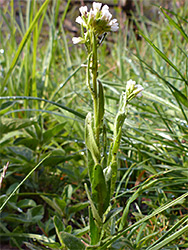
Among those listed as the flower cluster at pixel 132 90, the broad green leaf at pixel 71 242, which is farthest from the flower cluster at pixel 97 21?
the broad green leaf at pixel 71 242

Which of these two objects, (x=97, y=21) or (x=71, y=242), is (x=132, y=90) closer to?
(x=97, y=21)

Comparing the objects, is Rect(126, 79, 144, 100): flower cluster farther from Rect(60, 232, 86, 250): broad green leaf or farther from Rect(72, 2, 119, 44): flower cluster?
Rect(60, 232, 86, 250): broad green leaf

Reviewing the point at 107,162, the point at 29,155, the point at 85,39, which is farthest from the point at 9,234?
the point at 85,39

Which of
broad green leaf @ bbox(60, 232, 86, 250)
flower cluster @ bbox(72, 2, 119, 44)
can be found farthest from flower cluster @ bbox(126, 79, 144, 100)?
broad green leaf @ bbox(60, 232, 86, 250)

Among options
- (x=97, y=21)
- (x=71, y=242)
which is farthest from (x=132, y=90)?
(x=71, y=242)

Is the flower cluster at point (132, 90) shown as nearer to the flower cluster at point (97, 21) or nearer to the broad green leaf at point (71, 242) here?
the flower cluster at point (97, 21)

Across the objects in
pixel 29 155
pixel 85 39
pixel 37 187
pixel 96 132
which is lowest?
pixel 37 187

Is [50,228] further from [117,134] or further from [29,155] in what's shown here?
[117,134]

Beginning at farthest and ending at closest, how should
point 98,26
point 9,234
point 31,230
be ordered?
point 31,230
point 9,234
point 98,26
